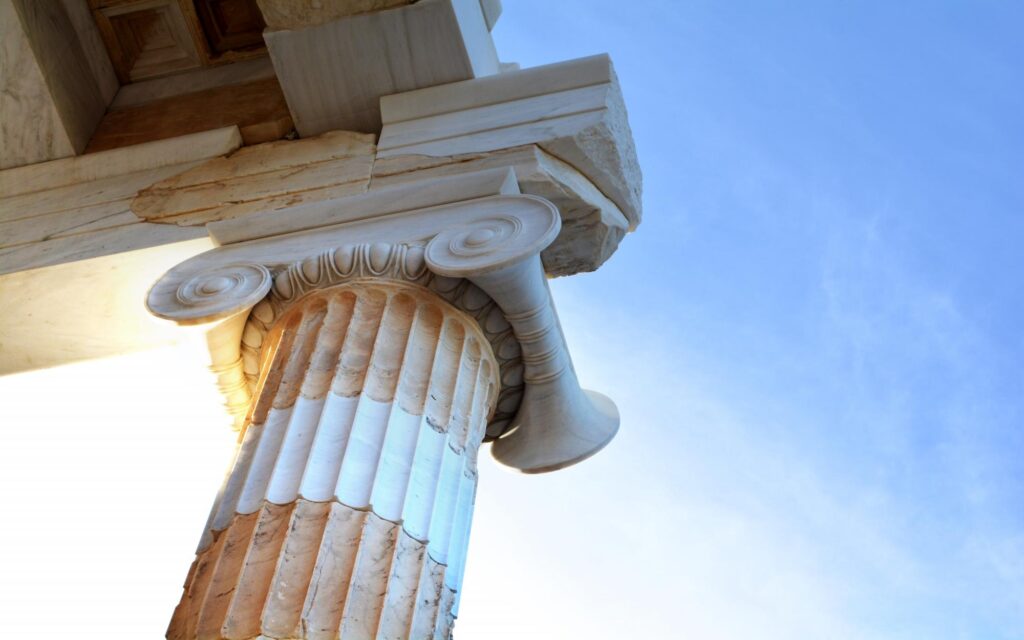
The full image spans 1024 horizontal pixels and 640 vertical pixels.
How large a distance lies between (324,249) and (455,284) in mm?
859

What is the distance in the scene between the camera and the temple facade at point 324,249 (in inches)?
186

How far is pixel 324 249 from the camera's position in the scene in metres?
6.27

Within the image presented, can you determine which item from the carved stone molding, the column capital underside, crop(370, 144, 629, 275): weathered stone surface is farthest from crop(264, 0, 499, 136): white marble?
the carved stone molding

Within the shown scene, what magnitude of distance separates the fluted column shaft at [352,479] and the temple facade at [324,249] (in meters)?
0.01

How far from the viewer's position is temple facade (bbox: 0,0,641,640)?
4723 millimetres

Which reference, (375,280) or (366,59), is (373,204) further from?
(366,59)

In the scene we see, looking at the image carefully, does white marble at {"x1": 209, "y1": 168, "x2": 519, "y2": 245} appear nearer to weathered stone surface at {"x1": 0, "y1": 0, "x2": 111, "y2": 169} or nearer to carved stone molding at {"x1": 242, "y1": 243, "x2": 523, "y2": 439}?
carved stone molding at {"x1": 242, "y1": 243, "x2": 523, "y2": 439}

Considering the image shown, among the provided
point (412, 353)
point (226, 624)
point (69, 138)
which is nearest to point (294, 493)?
point (226, 624)

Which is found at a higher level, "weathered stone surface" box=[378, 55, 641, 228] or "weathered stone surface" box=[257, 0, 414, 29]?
"weathered stone surface" box=[257, 0, 414, 29]

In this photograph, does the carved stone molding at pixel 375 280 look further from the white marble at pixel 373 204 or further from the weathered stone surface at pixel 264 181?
the weathered stone surface at pixel 264 181

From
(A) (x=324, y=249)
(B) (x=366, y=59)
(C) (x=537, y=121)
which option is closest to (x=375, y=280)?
(A) (x=324, y=249)

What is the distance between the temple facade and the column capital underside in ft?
0.05

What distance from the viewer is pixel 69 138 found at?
26.4 ft

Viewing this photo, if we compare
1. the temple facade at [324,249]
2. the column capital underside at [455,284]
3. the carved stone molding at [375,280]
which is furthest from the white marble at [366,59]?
the carved stone molding at [375,280]
